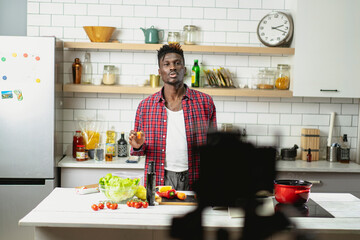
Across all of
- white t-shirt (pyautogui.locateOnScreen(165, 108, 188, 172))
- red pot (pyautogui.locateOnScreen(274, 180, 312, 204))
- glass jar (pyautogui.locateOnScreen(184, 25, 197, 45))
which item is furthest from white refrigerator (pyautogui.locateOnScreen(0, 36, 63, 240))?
red pot (pyautogui.locateOnScreen(274, 180, 312, 204))

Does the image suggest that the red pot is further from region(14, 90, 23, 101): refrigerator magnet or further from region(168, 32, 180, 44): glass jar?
region(14, 90, 23, 101): refrigerator magnet

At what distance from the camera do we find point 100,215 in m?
2.23

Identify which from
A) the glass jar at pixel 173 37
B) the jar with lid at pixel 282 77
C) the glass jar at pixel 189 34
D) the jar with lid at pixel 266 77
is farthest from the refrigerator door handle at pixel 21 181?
the jar with lid at pixel 282 77

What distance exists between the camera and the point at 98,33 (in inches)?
167

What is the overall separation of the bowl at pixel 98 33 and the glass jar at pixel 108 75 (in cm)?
27

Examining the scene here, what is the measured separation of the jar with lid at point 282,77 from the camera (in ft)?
14.2

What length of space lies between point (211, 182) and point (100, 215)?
6.42 ft

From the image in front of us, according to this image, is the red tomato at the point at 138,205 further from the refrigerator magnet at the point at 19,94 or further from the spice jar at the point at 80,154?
the refrigerator magnet at the point at 19,94

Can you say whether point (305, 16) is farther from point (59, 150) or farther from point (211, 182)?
point (211, 182)

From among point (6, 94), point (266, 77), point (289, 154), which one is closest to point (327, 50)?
point (266, 77)

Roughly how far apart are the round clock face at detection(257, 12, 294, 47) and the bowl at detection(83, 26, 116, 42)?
148cm

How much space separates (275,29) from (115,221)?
2861 millimetres

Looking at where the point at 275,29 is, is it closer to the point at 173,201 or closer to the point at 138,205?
the point at 173,201

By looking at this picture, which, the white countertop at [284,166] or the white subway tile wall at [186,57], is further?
the white subway tile wall at [186,57]
